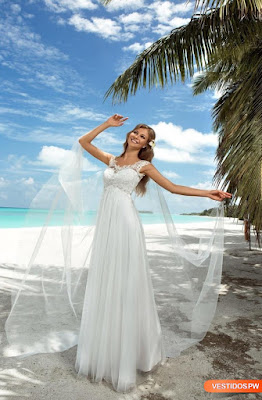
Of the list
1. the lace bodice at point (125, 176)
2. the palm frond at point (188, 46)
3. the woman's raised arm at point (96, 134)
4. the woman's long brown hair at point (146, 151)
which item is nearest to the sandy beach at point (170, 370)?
the woman's long brown hair at point (146, 151)

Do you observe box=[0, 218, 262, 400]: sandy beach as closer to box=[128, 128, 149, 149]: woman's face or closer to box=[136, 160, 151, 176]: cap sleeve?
box=[136, 160, 151, 176]: cap sleeve

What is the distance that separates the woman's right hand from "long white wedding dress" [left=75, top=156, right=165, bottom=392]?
419 mm

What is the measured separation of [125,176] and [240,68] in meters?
4.99

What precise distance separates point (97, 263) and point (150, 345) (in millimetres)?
884

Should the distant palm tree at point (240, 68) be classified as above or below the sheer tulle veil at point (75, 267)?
above

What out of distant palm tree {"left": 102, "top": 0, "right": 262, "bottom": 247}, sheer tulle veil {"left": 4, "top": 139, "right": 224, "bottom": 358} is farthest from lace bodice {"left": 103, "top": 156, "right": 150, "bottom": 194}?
distant palm tree {"left": 102, "top": 0, "right": 262, "bottom": 247}

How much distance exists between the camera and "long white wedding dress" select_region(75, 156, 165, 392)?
2850mm

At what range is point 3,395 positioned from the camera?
2.64 m

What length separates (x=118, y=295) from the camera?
287 centimetres

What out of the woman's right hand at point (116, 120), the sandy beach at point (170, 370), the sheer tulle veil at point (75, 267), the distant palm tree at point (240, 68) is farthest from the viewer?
the distant palm tree at point (240, 68)

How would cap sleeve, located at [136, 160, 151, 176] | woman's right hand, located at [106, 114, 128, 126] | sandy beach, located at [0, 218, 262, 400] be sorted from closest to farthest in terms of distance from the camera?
1. sandy beach, located at [0, 218, 262, 400]
2. cap sleeve, located at [136, 160, 151, 176]
3. woman's right hand, located at [106, 114, 128, 126]

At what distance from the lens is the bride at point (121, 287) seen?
2.86 m

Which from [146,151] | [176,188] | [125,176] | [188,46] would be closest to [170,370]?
[176,188]

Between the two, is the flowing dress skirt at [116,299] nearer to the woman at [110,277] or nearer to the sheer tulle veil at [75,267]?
the woman at [110,277]
